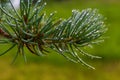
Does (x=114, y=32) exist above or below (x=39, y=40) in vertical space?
above

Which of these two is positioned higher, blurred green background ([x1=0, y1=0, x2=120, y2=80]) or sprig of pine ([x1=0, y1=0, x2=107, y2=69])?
sprig of pine ([x1=0, y1=0, x2=107, y2=69])

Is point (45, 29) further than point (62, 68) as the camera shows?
A: No

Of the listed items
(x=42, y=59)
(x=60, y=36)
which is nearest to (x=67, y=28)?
(x=60, y=36)

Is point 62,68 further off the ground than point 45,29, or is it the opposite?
point 45,29

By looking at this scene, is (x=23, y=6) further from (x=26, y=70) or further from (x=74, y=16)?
(x=26, y=70)

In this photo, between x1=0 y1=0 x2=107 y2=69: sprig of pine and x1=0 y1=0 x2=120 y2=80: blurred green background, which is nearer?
x1=0 y1=0 x2=107 y2=69: sprig of pine

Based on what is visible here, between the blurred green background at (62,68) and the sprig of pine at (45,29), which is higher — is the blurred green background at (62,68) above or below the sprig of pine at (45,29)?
below

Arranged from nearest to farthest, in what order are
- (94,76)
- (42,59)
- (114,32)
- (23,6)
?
(23,6), (94,76), (42,59), (114,32)

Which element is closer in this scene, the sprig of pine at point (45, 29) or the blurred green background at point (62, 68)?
the sprig of pine at point (45, 29)
